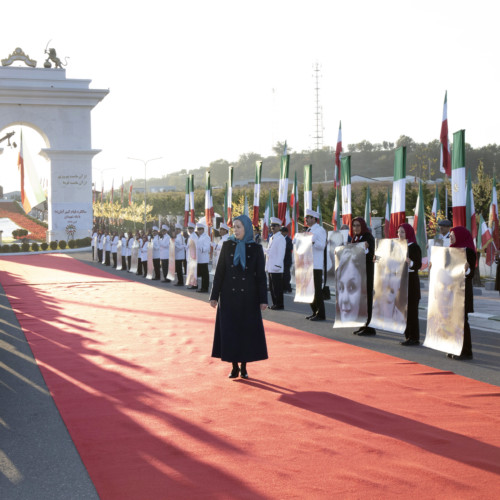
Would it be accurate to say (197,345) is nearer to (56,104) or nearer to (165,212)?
(56,104)

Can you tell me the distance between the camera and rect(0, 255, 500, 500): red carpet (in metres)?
4.84

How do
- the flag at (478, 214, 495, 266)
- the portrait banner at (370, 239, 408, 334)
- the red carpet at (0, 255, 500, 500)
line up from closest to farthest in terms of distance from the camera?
1. the red carpet at (0, 255, 500, 500)
2. the portrait banner at (370, 239, 408, 334)
3. the flag at (478, 214, 495, 266)

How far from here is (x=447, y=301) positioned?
9.62 metres

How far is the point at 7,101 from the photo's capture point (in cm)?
4875

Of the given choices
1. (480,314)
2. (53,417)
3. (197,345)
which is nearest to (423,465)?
(53,417)

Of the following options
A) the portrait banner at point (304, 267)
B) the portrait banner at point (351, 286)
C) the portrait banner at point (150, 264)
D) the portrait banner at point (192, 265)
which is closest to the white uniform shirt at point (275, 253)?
the portrait banner at point (304, 267)

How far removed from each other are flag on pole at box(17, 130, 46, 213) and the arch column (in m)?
9.83

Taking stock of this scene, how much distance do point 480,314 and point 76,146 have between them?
132 ft

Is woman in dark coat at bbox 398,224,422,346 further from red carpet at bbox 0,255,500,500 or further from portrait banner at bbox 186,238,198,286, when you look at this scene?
portrait banner at bbox 186,238,198,286

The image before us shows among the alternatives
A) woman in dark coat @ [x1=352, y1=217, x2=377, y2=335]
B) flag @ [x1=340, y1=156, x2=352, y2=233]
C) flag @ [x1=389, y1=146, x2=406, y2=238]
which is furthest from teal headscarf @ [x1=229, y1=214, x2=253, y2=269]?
flag @ [x1=340, y1=156, x2=352, y2=233]

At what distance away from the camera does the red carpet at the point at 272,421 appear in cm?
484

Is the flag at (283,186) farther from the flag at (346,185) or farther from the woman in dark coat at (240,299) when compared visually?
the woman in dark coat at (240,299)

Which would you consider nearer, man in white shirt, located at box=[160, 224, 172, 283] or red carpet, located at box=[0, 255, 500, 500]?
red carpet, located at box=[0, 255, 500, 500]

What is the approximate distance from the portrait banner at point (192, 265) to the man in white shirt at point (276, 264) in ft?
16.6
